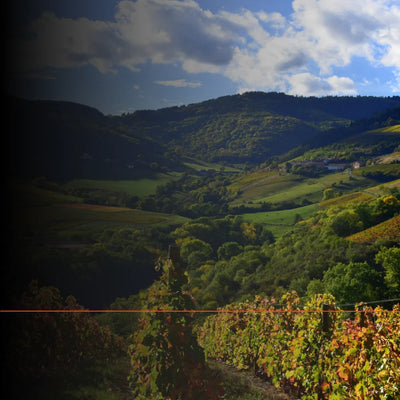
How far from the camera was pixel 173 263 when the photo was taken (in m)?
6.10

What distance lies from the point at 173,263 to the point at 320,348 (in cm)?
335

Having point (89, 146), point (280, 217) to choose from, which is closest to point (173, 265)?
point (89, 146)

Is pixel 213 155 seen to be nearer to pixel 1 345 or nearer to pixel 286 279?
pixel 286 279

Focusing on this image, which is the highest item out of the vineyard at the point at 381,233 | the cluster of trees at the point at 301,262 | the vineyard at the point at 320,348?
the vineyard at the point at 320,348

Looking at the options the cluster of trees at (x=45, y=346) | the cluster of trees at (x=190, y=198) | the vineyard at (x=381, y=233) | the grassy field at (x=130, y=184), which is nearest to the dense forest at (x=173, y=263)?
the cluster of trees at (x=45, y=346)

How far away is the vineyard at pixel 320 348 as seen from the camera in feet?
13.6

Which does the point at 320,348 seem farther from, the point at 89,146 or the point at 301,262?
the point at 89,146

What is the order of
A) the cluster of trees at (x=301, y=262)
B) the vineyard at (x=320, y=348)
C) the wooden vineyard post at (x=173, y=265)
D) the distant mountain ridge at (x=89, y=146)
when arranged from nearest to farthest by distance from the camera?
the vineyard at (x=320, y=348), the wooden vineyard post at (x=173, y=265), the distant mountain ridge at (x=89, y=146), the cluster of trees at (x=301, y=262)

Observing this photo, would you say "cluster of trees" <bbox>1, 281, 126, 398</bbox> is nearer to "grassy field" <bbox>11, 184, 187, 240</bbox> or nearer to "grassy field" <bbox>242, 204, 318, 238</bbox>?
"grassy field" <bbox>11, 184, 187, 240</bbox>

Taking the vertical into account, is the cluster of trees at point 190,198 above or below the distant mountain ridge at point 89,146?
below

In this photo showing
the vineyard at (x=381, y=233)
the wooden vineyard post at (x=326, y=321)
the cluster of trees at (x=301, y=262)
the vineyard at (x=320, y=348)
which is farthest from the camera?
the vineyard at (x=381, y=233)

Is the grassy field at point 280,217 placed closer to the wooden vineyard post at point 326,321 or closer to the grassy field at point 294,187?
the grassy field at point 294,187

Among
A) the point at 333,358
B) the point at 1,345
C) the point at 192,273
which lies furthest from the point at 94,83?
the point at 192,273

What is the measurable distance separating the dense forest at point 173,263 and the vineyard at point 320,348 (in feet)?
0.16
